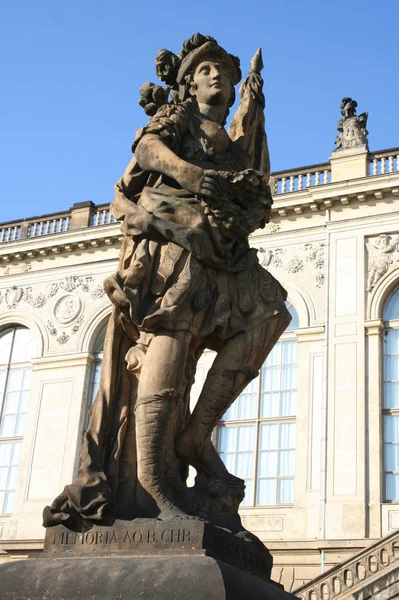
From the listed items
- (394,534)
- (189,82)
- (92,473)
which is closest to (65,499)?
(92,473)

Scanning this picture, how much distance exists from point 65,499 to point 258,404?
16.0 meters

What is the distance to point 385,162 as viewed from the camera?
20766 millimetres

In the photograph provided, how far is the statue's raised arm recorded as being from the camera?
496cm

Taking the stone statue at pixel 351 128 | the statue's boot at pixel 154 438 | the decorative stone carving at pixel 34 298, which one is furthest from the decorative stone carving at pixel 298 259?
the statue's boot at pixel 154 438

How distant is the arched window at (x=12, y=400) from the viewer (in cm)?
2233

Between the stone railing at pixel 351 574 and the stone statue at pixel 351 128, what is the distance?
972 centimetres

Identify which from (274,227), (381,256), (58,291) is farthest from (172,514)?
(58,291)

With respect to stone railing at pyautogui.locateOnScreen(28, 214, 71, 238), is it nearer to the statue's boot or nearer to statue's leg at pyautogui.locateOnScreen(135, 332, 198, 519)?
statue's leg at pyautogui.locateOnScreen(135, 332, 198, 519)

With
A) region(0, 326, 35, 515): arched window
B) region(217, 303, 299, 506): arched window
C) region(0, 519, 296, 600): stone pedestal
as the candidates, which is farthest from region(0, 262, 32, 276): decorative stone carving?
region(0, 519, 296, 600): stone pedestal

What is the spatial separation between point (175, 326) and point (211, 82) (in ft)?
4.79

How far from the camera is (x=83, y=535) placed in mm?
3928

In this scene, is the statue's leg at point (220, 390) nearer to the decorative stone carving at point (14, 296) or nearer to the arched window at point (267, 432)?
the arched window at point (267, 432)

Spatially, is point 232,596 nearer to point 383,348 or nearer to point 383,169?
point 383,348

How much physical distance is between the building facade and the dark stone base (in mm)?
14025
